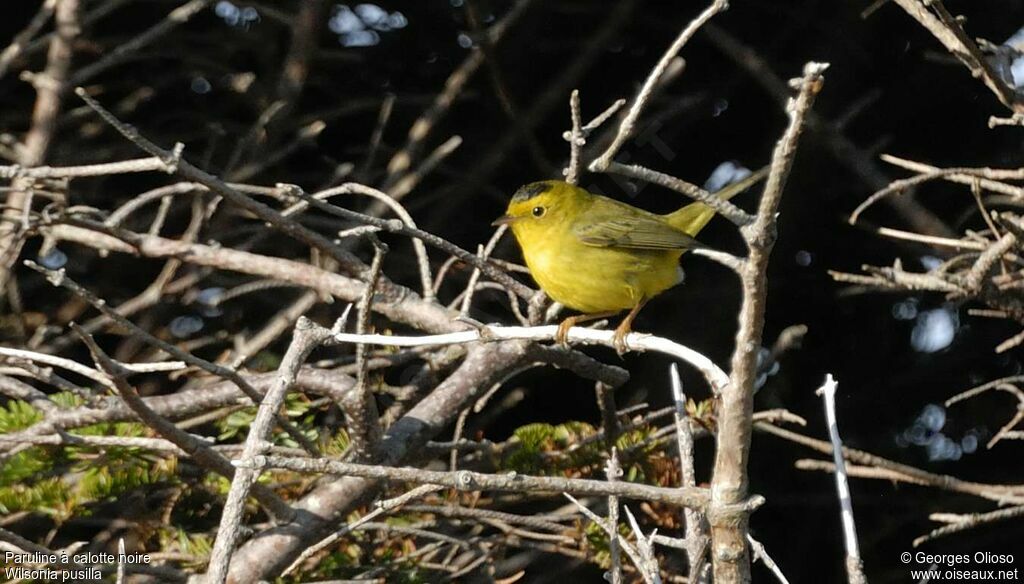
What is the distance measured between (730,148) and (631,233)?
114 cm

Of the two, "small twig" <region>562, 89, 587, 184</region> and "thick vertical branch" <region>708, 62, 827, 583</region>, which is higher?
"small twig" <region>562, 89, 587, 184</region>

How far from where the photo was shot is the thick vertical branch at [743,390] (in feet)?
5.11

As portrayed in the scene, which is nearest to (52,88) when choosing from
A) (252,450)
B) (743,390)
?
(252,450)

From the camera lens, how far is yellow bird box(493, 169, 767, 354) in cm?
369

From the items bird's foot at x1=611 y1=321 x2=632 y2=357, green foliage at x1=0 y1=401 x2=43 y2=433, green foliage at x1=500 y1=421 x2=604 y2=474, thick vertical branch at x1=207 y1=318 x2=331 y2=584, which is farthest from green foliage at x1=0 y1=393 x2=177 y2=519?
bird's foot at x1=611 y1=321 x2=632 y2=357

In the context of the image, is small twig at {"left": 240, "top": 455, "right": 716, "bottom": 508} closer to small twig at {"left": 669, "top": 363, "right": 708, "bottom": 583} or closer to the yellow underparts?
small twig at {"left": 669, "top": 363, "right": 708, "bottom": 583}

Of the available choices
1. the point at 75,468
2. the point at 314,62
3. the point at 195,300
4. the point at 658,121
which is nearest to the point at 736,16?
the point at 658,121

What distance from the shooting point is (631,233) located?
3936 millimetres

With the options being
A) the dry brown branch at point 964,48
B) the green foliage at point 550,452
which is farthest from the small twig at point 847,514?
the green foliage at point 550,452

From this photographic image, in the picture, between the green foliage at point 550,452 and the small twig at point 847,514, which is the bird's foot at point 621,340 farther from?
the small twig at point 847,514

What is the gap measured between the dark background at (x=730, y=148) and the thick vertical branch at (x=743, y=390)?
2.62 meters

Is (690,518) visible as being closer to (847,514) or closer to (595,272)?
(847,514)

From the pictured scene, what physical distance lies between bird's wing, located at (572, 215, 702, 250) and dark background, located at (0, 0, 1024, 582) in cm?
62

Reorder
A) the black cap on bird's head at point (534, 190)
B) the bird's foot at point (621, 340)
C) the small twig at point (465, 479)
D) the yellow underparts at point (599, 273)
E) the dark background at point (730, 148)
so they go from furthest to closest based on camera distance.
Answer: the dark background at point (730, 148), the black cap on bird's head at point (534, 190), the yellow underparts at point (599, 273), the bird's foot at point (621, 340), the small twig at point (465, 479)
